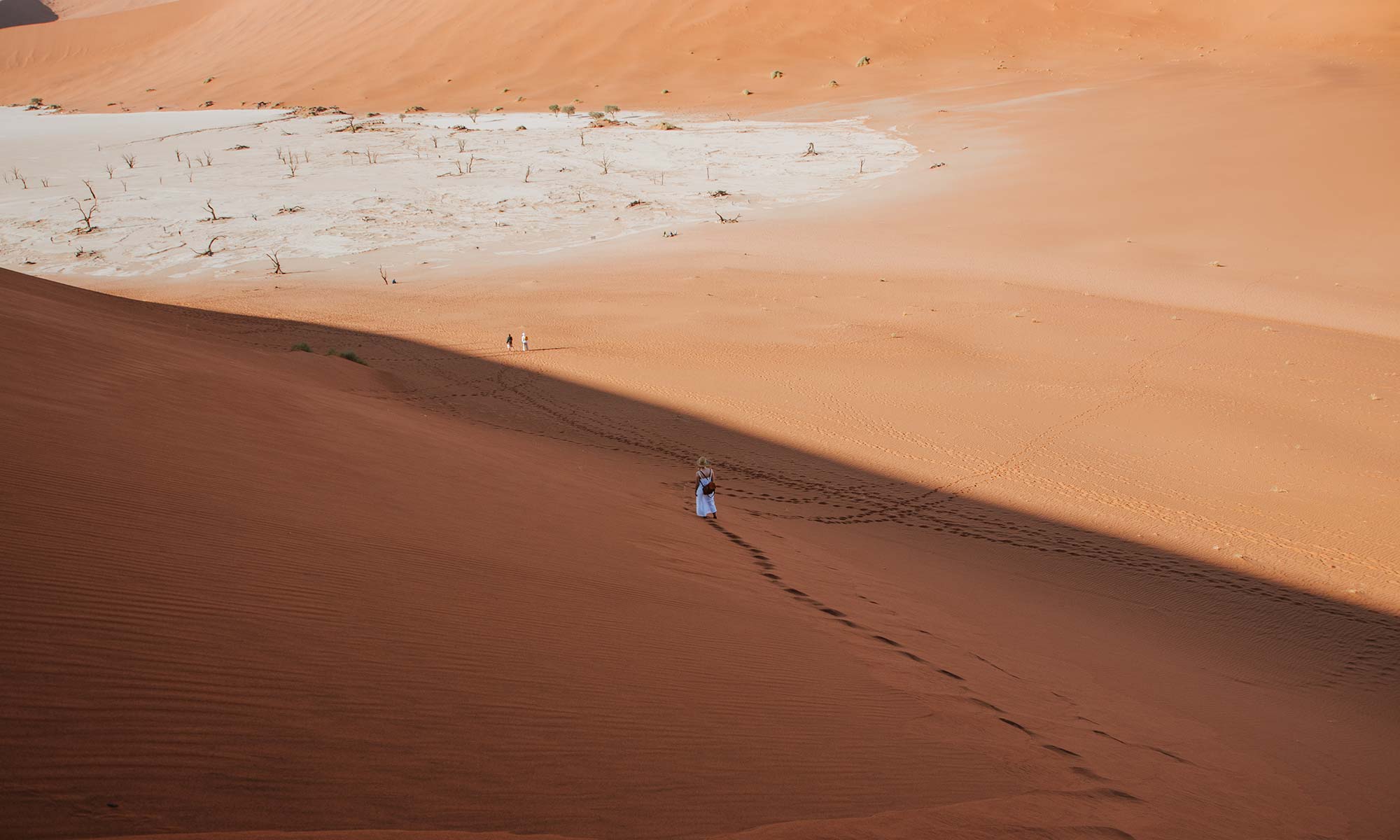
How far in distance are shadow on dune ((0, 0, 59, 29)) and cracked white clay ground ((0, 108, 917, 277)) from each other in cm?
5912

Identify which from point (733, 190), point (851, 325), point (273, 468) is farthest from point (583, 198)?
point (273, 468)

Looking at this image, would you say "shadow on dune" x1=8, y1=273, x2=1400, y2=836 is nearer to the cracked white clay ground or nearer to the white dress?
the white dress

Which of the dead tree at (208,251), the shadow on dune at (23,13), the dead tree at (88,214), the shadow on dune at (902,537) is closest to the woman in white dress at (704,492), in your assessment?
the shadow on dune at (902,537)

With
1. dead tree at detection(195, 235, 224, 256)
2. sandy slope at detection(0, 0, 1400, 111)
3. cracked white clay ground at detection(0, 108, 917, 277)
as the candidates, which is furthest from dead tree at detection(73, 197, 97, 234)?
sandy slope at detection(0, 0, 1400, 111)

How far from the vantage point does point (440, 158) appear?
2898 cm

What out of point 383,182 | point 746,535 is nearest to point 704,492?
point 746,535

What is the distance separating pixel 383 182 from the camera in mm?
26656

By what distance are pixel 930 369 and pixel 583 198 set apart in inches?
571

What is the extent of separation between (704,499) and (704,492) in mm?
96

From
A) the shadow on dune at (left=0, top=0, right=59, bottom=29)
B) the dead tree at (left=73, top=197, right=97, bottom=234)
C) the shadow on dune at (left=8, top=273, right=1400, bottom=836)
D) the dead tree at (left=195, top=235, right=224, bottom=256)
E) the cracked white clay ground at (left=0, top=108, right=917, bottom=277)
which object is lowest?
the shadow on dune at (left=8, top=273, right=1400, bottom=836)

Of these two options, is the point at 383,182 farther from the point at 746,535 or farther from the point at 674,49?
the point at 674,49

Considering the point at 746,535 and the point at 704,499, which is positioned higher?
the point at 704,499

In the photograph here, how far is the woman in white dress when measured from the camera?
801cm

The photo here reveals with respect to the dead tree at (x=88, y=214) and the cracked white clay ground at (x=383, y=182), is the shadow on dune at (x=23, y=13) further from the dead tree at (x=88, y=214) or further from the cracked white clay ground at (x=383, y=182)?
the dead tree at (x=88, y=214)
